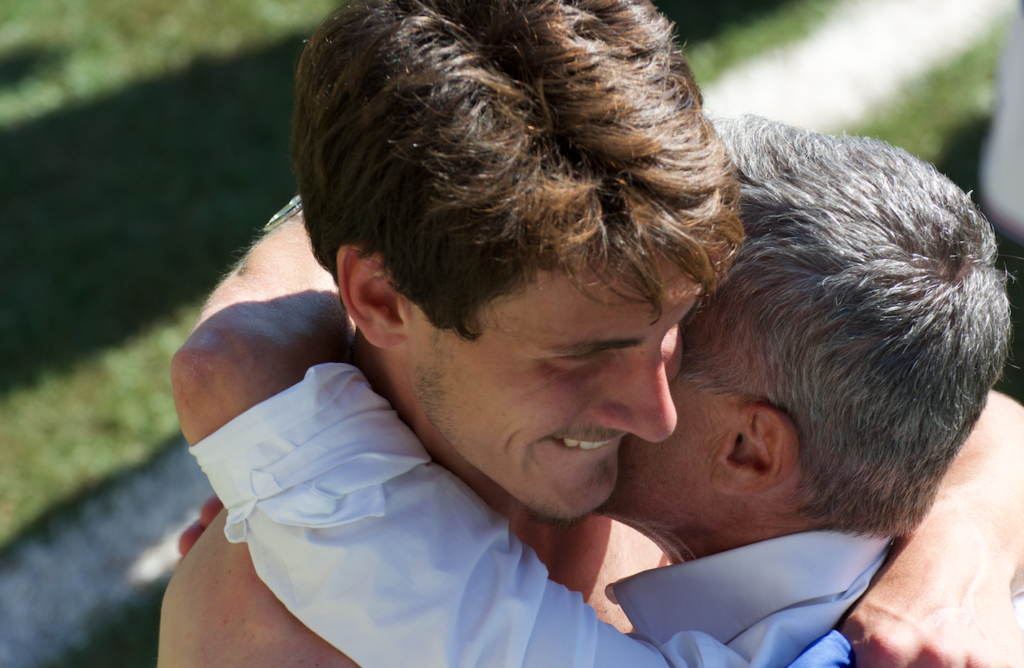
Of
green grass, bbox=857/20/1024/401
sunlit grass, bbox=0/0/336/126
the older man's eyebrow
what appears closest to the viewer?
the older man's eyebrow

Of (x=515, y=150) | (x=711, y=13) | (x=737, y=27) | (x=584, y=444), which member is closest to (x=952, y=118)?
(x=737, y=27)

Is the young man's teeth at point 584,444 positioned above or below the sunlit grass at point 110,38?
above

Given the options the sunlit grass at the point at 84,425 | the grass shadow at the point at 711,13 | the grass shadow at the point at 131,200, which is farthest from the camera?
the grass shadow at the point at 711,13

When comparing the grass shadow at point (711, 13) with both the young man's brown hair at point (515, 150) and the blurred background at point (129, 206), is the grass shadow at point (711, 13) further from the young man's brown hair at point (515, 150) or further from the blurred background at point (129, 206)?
the young man's brown hair at point (515, 150)

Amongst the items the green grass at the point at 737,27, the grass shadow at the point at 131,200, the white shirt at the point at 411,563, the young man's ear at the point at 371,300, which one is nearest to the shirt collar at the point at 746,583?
the white shirt at the point at 411,563

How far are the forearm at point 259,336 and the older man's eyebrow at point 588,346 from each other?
61 cm

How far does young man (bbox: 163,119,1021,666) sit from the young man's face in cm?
11

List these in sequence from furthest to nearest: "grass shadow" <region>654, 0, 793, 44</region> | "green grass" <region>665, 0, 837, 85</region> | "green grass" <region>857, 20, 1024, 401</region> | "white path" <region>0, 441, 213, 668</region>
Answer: "grass shadow" <region>654, 0, 793, 44</region> → "green grass" <region>665, 0, 837, 85</region> → "green grass" <region>857, 20, 1024, 401</region> → "white path" <region>0, 441, 213, 668</region>

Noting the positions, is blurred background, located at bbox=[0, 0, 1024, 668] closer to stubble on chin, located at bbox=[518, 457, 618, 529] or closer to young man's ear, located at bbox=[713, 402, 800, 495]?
young man's ear, located at bbox=[713, 402, 800, 495]

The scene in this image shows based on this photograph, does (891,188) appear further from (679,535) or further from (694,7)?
(694,7)

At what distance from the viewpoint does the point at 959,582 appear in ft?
6.16

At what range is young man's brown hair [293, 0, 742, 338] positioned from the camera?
1500 mm

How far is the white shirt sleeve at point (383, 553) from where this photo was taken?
1566 mm

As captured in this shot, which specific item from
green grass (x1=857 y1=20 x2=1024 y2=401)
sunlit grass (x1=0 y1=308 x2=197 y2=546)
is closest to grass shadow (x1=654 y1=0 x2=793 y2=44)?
green grass (x1=857 y1=20 x2=1024 y2=401)
